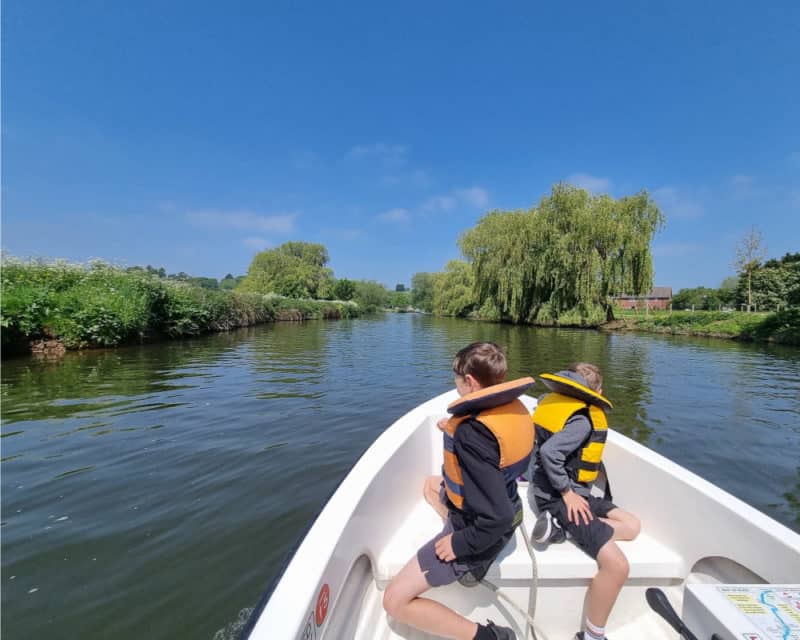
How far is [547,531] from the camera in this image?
1.78 meters

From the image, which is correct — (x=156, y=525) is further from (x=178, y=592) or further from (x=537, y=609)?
(x=537, y=609)

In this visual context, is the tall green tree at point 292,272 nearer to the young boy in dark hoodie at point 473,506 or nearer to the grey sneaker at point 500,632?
the young boy in dark hoodie at point 473,506

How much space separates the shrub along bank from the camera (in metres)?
9.52

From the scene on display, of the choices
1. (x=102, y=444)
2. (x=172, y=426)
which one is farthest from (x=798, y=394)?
(x=102, y=444)

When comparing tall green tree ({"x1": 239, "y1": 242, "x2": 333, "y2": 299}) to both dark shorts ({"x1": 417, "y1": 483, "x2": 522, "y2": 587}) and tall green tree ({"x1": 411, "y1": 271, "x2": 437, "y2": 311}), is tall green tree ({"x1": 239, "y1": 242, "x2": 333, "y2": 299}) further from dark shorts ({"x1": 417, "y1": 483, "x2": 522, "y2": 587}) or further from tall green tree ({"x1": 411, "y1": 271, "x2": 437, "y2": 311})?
dark shorts ({"x1": 417, "y1": 483, "x2": 522, "y2": 587})

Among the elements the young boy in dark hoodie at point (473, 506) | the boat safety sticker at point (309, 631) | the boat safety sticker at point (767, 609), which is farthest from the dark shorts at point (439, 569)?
the boat safety sticker at point (767, 609)

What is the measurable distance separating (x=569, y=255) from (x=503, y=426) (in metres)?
22.0

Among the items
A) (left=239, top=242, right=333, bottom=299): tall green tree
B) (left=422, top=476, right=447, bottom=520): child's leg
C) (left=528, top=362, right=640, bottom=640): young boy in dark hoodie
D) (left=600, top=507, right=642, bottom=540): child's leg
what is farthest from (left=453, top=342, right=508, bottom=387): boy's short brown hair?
(left=239, top=242, right=333, bottom=299): tall green tree

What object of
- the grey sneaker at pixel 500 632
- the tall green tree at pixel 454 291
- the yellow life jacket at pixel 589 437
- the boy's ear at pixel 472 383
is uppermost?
the tall green tree at pixel 454 291

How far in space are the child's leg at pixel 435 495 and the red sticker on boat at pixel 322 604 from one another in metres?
0.97

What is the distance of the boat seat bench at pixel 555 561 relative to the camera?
166cm

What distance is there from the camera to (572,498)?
5.74ft

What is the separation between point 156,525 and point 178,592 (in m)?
0.78

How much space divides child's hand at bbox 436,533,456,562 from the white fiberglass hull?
369 millimetres
